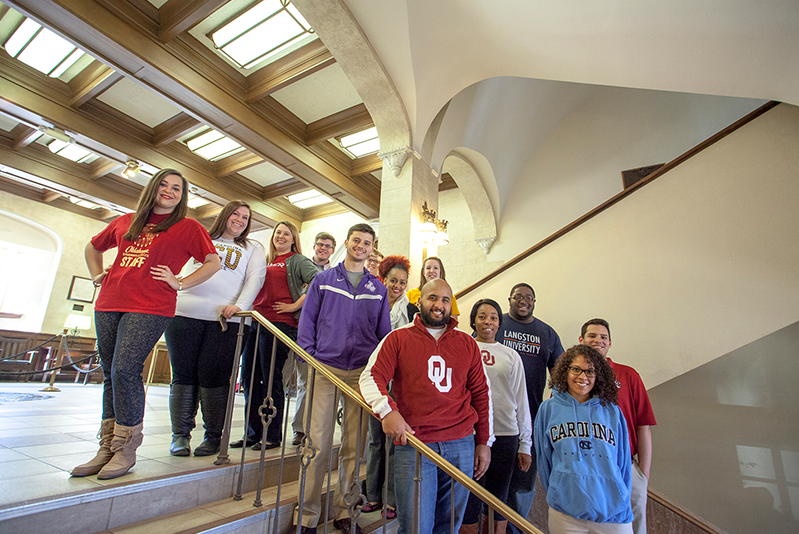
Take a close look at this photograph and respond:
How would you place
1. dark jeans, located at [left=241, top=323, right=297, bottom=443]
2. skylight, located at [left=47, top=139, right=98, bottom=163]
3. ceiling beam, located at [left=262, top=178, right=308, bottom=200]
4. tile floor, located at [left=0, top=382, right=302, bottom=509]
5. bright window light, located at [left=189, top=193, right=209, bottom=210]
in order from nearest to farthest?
tile floor, located at [left=0, top=382, right=302, bottom=509]
dark jeans, located at [left=241, top=323, right=297, bottom=443]
skylight, located at [left=47, top=139, right=98, bottom=163]
ceiling beam, located at [left=262, top=178, right=308, bottom=200]
bright window light, located at [left=189, top=193, right=209, bottom=210]

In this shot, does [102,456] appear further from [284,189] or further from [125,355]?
[284,189]

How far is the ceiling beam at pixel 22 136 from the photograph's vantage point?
797cm

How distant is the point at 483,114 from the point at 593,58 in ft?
10.8

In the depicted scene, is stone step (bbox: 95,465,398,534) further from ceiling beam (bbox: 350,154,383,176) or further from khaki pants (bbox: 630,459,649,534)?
ceiling beam (bbox: 350,154,383,176)

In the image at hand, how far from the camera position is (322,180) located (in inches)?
339

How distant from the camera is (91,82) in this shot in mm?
6570

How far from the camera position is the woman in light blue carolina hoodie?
1781mm

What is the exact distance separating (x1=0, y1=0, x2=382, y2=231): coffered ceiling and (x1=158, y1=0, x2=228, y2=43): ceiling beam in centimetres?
2

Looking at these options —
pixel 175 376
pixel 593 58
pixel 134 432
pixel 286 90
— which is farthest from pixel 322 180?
pixel 134 432

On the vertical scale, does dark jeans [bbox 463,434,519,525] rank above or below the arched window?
below

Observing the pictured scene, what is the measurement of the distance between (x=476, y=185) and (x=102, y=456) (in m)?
7.43

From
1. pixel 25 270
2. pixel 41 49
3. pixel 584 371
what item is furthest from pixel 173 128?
pixel 584 371

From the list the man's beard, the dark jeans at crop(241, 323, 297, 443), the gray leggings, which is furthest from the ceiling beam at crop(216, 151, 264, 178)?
the man's beard

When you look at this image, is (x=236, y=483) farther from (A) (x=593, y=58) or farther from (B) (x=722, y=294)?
→ (A) (x=593, y=58)
